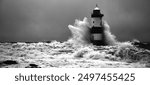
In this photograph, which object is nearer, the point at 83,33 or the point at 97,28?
the point at 97,28

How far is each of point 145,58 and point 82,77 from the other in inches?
149

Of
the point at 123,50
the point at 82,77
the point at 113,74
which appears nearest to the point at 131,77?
the point at 113,74

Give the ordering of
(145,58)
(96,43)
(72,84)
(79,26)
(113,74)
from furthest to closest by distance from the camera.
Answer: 1. (79,26)
2. (96,43)
3. (145,58)
4. (113,74)
5. (72,84)

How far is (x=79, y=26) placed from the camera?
2294cm

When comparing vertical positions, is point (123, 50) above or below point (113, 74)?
above

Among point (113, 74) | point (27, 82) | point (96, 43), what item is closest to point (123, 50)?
point (113, 74)

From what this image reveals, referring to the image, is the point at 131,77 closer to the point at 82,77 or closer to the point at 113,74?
the point at 113,74

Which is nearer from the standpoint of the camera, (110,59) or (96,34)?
(110,59)

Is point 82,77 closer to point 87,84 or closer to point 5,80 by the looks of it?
point 87,84

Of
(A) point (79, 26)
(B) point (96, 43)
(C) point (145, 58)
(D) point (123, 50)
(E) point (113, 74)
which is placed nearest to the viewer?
(E) point (113, 74)

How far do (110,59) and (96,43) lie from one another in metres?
9.72

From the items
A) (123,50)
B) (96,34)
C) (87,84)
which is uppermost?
(96,34)

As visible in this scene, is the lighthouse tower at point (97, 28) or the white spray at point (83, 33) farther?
the white spray at point (83, 33)

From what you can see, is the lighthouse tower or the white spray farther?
the white spray
